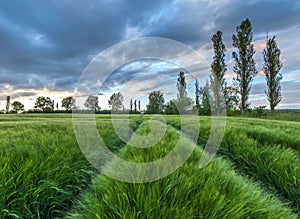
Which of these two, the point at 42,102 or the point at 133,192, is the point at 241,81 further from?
the point at 42,102

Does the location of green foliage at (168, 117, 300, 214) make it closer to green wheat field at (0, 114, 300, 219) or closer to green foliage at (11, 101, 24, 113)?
green wheat field at (0, 114, 300, 219)

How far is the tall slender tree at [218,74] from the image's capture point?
34.5 m

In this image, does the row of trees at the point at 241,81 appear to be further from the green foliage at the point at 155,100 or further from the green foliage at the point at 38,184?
the green foliage at the point at 38,184

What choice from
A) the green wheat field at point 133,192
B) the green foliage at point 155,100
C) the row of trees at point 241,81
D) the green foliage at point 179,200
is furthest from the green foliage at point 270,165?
the row of trees at point 241,81

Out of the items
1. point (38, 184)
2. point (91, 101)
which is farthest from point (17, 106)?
point (38, 184)

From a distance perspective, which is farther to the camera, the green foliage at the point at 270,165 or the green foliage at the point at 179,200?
the green foliage at the point at 270,165

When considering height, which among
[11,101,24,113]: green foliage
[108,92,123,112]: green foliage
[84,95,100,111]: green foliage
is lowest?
[84,95,100,111]: green foliage

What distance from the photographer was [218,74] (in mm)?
37656

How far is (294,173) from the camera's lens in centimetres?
296

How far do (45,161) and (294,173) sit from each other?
3296mm

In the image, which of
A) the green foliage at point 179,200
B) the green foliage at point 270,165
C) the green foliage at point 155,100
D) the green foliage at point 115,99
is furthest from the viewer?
the green foliage at point 155,100

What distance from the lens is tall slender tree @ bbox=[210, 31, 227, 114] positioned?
34.5 metres

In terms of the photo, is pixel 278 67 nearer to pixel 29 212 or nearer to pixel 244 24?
pixel 244 24

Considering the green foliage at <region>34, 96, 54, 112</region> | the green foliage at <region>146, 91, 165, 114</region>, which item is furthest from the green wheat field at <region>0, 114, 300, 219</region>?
the green foliage at <region>34, 96, 54, 112</region>
